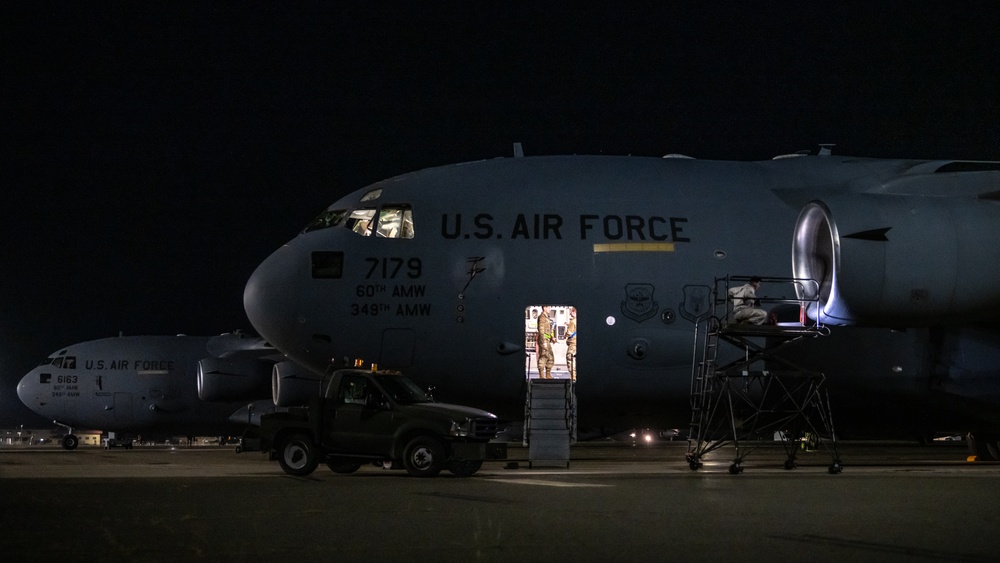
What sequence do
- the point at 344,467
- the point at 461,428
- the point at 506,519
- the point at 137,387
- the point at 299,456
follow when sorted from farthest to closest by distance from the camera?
the point at 137,387 < the point at 344,467 < the point at 299,456 < the point at 461,428 < the point at 506,519

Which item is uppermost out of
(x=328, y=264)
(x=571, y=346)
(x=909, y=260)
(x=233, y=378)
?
(x=909, y=260)

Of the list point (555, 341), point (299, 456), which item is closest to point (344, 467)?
point (299, 456)

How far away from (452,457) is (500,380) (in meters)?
3.14

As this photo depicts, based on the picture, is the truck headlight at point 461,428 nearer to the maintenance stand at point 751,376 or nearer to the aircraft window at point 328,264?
the maintenance stand at point 751,376

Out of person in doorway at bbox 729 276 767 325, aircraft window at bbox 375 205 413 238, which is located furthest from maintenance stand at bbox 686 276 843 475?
aircraft window at bbox 375 205 413 238

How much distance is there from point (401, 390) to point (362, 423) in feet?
2.83

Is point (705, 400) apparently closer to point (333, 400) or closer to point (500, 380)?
point (500, 380)

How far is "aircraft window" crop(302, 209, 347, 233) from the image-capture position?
20317mm

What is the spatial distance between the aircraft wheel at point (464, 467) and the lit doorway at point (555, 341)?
109 inches

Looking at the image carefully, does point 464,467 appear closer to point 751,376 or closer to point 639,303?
point 639,303

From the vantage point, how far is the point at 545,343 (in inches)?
757

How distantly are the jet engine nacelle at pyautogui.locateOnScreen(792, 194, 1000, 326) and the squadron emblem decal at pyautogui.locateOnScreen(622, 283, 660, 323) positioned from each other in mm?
2860

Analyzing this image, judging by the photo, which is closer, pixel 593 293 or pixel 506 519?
pixel 506 519

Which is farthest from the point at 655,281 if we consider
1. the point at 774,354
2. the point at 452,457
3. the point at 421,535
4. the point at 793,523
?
the point at 421,535
